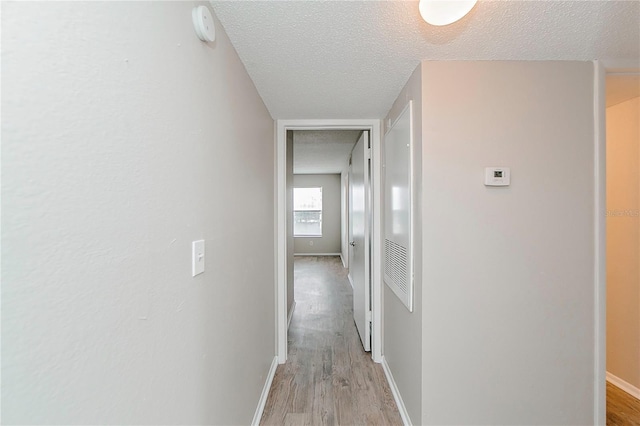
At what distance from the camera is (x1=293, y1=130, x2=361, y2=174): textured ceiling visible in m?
3.55

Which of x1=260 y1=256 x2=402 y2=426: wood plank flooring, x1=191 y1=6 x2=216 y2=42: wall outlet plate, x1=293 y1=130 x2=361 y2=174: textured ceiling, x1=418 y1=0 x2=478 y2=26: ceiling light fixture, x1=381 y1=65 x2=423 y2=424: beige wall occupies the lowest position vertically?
x1=260 y1=256 x2=402 y2=426: wood plank flooring

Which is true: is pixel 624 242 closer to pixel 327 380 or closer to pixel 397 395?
pixel 397 395

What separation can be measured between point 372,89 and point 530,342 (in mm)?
1810

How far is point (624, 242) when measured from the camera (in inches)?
78.8

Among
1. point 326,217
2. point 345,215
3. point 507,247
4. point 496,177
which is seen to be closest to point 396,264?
point 507,247

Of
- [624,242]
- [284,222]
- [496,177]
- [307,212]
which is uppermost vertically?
[496,177]

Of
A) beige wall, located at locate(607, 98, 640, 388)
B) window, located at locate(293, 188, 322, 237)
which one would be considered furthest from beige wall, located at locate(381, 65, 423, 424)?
window, located at locate(293, 188, 322, 237)

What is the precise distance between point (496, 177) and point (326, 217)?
21.8 ft

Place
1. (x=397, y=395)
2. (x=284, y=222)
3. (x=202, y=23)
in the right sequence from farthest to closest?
1. (x=284, y=222)
2. (x=397, y=395)
3. (x=202, y=23)

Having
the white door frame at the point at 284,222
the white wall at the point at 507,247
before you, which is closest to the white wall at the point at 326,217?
the white door frame at the point at 284,222

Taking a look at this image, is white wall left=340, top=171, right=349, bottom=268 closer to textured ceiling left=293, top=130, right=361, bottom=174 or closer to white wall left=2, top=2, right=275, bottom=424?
textured ceiling left=293, top=130, right=361, bottom=174

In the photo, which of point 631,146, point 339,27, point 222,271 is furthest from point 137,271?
point 631,146

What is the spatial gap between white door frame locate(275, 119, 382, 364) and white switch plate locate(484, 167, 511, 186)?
1001 mm

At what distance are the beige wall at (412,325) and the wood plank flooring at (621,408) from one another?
1345 millimetres
